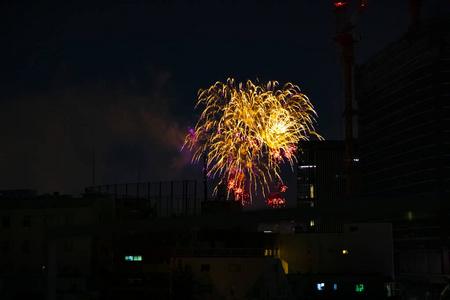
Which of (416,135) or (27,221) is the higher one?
(416,135)

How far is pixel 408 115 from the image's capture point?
120m

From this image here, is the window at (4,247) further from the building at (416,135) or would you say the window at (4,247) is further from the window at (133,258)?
the building at (416,135)

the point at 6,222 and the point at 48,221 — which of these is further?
the point at 6,222

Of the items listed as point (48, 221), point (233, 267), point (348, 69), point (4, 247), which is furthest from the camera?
point (348, 69)

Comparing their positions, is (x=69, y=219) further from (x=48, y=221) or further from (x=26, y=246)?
(x=26, y=246)

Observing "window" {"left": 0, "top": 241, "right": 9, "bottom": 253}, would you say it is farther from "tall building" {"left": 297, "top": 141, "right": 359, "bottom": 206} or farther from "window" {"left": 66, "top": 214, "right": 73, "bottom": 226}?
"tall building" {"left": 297, "top": 141, "right": 359, "bottom": 206}

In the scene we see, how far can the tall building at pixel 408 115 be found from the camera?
112 metres

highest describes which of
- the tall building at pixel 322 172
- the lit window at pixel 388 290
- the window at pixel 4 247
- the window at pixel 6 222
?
the tall building at pixel 322 172

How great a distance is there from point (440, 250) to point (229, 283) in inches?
2913

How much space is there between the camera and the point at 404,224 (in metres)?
123

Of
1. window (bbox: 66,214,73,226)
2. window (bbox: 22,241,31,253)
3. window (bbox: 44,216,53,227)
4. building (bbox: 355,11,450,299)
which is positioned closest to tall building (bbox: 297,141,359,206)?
building (bbox: 355,11,450,299)

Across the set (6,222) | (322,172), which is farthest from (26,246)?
(322,172)

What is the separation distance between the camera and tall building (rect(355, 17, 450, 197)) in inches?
4422

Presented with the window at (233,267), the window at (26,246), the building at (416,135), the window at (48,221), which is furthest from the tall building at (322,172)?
the window at (233,267)
